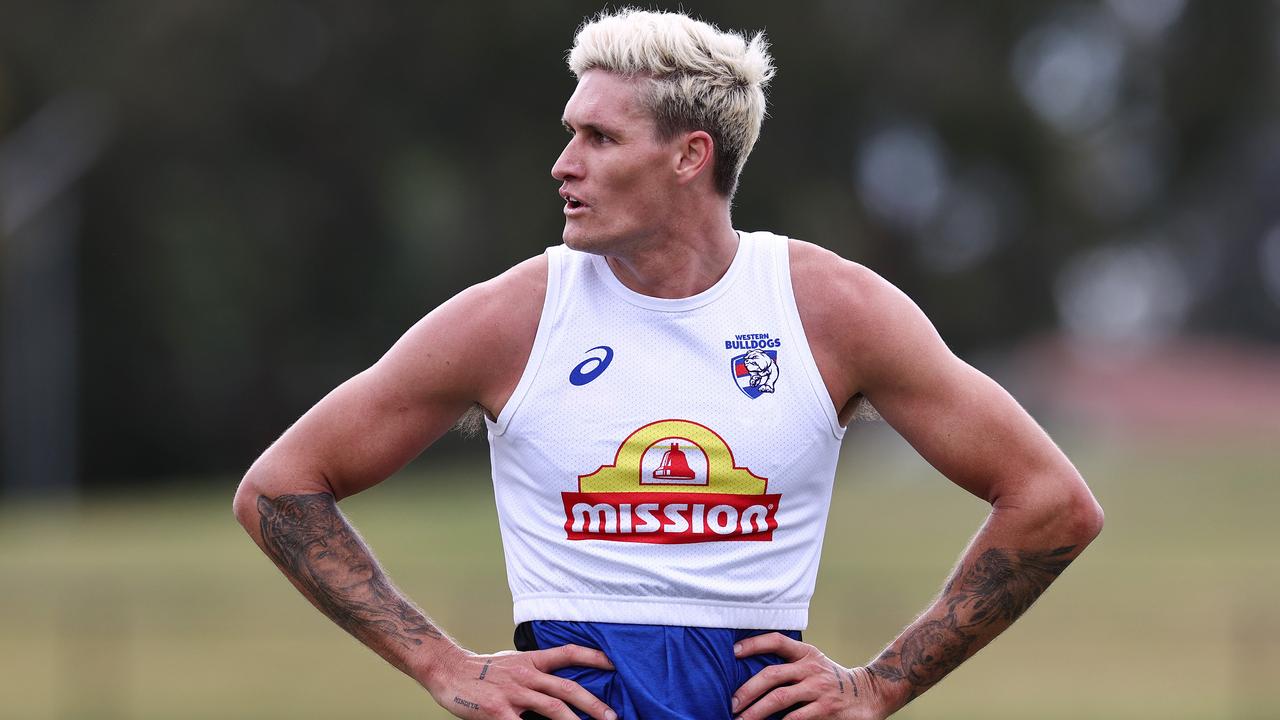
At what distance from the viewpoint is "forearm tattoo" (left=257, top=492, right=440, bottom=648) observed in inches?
192

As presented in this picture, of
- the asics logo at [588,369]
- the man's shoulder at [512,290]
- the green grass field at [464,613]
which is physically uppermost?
the green grass field at [464,613]

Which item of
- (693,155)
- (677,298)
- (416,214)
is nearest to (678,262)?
(677,298)

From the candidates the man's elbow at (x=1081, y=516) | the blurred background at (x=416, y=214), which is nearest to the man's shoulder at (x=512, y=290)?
the man's elbow at (x=1081, y=516)

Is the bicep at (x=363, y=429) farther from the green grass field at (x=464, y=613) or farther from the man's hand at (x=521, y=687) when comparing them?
the green grass field at (x=464, y=613)

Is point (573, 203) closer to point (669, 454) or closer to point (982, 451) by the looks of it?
point (669, 454)

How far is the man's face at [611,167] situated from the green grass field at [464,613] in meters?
14.3

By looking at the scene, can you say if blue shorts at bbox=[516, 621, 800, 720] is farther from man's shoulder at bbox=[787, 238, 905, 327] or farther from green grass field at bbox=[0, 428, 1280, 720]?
green grass field at bbox=[0, 428, 1280, 720]

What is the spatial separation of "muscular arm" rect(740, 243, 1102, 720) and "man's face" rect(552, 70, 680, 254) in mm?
450

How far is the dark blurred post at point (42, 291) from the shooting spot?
4138 centimetres

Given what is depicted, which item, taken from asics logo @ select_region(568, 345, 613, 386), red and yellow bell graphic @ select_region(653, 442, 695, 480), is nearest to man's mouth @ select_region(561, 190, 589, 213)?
asics logo @ select_region(568, 345, 613, 386)

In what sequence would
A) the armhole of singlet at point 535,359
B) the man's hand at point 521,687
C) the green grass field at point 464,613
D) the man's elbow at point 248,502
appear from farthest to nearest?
1. the green grass field at point 464,613
2. the man's elbow at point 248,502
3. the armhole of singlet at point 535,359
4. the man's hand at point 521,687

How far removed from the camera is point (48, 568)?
30.6 m

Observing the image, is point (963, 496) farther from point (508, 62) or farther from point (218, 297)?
point (218, 297)

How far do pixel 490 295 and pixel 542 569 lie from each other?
2.40 ft
